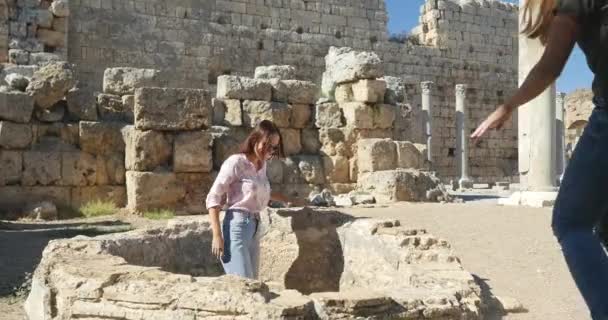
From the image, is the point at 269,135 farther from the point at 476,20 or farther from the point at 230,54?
the point at 476,20

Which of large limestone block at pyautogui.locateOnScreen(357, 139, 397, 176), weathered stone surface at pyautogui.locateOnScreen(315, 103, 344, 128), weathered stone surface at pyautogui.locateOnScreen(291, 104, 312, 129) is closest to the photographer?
large limestone block at pyautogui.locateOnScreen(357, 139, 397, 176)

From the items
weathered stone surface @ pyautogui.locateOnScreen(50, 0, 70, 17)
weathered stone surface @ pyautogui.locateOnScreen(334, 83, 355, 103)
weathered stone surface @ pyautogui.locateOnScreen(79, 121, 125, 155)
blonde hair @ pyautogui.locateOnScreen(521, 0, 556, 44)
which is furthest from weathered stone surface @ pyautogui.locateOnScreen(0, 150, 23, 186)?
blonde hair @ pyautogui.locateOnScreen(521, 0, 556, 44)

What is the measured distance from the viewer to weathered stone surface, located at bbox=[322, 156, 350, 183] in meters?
11.7

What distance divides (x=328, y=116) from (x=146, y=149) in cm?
366

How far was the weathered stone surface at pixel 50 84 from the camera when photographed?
9.95m

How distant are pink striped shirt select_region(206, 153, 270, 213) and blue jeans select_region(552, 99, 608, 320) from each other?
241 cm

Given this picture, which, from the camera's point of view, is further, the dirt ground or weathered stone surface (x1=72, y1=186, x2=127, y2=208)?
weathered stone surface (x1=72, y1=186, x2=127, y2=208)

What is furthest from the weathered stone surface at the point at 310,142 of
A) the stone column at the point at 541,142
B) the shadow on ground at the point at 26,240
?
the shadow on ground at the point at 26,240

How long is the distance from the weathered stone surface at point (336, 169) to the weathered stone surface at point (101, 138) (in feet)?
11.6

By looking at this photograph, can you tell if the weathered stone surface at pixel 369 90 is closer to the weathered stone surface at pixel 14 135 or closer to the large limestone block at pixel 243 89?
the large limestone block at pixel 243 89

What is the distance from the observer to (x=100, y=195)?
403 inches

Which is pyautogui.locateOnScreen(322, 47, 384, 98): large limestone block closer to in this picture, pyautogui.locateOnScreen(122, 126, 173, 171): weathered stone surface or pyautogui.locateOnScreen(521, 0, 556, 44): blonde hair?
pyautogui.locateOnScreen(122, 126, 173, 171): weathered stone surface

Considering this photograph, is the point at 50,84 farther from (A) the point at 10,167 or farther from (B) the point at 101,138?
(A) the point at 10,167

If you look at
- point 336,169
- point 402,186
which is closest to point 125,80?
point 336,169
